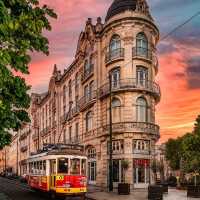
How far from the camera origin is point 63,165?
30.0 m

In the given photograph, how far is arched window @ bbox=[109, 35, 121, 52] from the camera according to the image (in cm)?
5031

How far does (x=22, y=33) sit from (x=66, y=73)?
60.0 meters

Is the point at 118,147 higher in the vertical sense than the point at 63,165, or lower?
higher

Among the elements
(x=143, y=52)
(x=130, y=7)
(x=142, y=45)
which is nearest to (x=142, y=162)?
(x=143, y=52)

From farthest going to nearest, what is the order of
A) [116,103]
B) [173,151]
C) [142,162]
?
1. [173,151]
2. [116,103]
3. [142,162]

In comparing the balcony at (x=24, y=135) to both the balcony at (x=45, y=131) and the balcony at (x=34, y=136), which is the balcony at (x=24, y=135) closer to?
the balcony at (x=34, y=136)

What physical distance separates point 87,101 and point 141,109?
31.6ft

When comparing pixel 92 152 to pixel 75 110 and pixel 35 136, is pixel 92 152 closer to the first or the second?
pixel 75 110

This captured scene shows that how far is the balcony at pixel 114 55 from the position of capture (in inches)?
1943

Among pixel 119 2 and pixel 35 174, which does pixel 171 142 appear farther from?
pixel 35 174

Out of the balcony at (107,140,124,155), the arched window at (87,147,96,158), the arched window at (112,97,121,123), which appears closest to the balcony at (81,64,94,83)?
the arched window at (112,97,121,123)

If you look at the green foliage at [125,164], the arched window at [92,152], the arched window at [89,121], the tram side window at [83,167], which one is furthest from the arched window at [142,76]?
the tram side window at [83,167]

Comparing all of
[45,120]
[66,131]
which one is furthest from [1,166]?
[66,131]

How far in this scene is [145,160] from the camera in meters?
48.5
